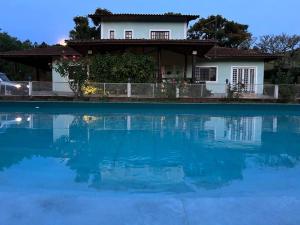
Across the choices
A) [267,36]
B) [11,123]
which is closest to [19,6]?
[267,36]

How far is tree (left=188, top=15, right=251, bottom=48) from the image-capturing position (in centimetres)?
4430

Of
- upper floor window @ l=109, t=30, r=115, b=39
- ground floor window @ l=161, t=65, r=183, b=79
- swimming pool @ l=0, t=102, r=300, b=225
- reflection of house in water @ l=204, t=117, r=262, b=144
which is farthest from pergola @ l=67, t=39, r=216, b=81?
swimming pool @ l=0, t=102, r=300, b=225

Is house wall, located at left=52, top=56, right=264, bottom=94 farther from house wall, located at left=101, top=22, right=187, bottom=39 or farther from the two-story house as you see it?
house wall, located at left=101, top=22, right=187, bottom=39

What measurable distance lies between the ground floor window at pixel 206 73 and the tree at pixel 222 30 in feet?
60.5

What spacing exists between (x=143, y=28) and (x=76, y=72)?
267 inches

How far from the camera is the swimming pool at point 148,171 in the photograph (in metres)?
4.75

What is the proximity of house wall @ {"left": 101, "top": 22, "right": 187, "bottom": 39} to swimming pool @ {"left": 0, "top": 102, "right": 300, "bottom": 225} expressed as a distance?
1212 centimetres

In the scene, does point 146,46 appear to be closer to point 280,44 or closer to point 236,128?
point 236,128

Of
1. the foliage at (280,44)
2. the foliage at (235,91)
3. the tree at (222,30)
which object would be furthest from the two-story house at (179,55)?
the tree at (222,30)

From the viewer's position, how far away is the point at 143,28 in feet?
87.8

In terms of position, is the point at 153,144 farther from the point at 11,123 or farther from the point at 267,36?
the point at 267,36

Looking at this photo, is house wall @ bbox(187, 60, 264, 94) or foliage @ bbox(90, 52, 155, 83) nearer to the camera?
foliage @ bbox(90, 52, 155, 83)

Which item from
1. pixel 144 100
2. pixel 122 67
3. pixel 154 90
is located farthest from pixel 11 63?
pixel 154 90

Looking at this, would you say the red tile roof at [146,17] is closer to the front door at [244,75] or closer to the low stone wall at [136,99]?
the front door at [244,75]
